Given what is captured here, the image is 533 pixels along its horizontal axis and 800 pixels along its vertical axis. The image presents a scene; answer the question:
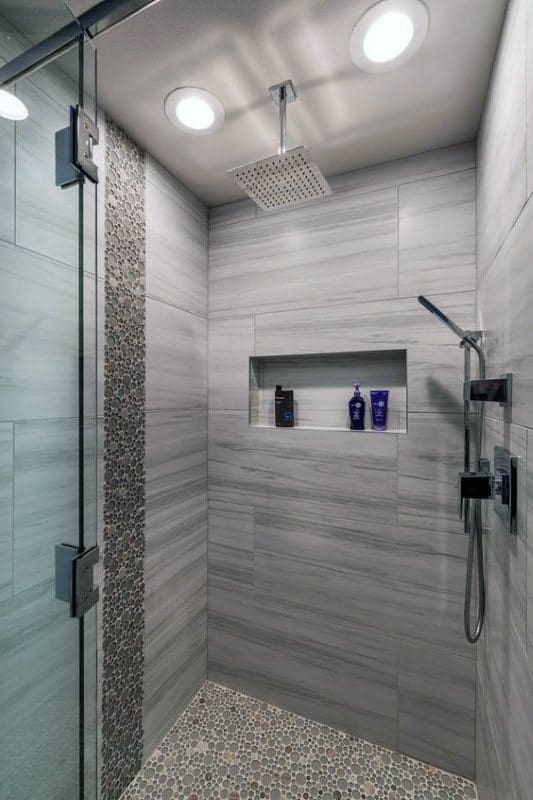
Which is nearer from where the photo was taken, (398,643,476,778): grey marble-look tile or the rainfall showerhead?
the rainfall showerhead

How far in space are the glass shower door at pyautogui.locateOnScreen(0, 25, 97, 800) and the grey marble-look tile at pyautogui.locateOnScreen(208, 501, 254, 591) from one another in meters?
0.89

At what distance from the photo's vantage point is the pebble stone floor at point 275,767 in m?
1.29

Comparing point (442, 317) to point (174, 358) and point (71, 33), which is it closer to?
point (174, 358)

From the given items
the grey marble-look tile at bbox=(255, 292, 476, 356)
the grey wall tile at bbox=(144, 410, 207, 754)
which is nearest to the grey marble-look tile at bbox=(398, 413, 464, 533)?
the grey marble-look tile at bbox=(255, 292, 476, 356)

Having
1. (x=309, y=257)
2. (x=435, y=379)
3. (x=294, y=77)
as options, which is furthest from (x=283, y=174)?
(x=435, y=379)

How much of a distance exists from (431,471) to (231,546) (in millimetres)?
942

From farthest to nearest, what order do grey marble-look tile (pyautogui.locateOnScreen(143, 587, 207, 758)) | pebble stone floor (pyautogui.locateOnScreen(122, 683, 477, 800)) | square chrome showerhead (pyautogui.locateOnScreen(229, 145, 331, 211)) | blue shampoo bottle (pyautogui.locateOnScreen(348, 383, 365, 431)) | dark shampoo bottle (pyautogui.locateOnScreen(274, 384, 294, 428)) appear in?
dark shampoo bottle (pyautogui.locateOnScreen(274, 384, 294, 428)), blue shampoo bottle (pyautogui.locateOnScreen(348, 383, 365, 431)), grey marble-look tile (pyautogui.locateOnScreen(143, 587, 207, 758)), pebble stone floor (pyautogui.locateOnScreen(122, 683, 477, 800)), square chrome showerhead (pyautogui.locateOnScreen(229, 145, 331, 211))

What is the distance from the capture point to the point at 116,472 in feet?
4.13

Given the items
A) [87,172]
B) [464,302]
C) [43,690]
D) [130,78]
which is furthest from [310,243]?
[43,690]

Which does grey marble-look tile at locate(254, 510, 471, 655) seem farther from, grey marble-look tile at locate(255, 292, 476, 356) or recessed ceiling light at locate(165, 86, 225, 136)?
recessed ceiling light at locate(165, 86, 225, 136)

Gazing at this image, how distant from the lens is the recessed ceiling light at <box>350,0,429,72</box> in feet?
2.91

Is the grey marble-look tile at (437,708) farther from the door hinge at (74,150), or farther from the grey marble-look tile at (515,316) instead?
the door hinge at (74,150)

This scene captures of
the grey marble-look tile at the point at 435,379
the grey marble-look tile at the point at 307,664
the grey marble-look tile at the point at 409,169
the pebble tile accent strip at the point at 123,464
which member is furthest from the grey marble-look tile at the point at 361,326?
the grey marble-look tile at the point at 307,664

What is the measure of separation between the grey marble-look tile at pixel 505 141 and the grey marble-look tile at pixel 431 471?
1.84 feet
